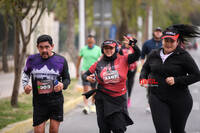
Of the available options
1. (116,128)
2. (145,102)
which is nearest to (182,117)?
(116,128)

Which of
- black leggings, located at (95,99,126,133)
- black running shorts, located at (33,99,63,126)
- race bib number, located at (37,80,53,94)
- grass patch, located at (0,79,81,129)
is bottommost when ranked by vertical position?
grass patch, located at (0,79,81,129)

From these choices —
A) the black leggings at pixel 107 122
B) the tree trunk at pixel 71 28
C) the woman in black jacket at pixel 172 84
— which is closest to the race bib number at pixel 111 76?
the black leggings at pixel 107 122

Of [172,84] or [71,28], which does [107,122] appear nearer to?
[172,84]

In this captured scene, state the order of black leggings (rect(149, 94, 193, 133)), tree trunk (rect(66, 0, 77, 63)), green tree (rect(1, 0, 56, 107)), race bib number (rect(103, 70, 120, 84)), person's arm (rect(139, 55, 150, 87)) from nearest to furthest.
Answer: black leggings (rect(149, 94, 193, 133))
person's arm (rect(139, 55, 150, 87))
race bib number (rect(103, 70, 120, 84))
green tree (rect(1, 0, 56, 107))
tree trunk (rect(66, 0, 77, 63))

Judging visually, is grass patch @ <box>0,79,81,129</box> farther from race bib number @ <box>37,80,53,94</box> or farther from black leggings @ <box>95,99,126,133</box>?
black leggings @ <box>95,99,126,133</box>

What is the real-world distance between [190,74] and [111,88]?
124 centimetres

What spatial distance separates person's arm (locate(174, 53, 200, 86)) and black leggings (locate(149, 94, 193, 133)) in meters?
0.20

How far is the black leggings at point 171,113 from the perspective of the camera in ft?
16.7

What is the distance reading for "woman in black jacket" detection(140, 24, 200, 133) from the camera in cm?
511

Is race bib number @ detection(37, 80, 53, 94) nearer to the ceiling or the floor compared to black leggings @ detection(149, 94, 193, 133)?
nearer to the ceiling

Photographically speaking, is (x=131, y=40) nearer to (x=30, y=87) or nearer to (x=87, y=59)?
(x=30, y=87)

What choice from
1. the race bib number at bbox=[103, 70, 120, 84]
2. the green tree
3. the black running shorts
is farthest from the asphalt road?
the black running shorts

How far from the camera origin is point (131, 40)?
18.6 ft

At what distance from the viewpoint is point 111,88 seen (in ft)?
19.4
